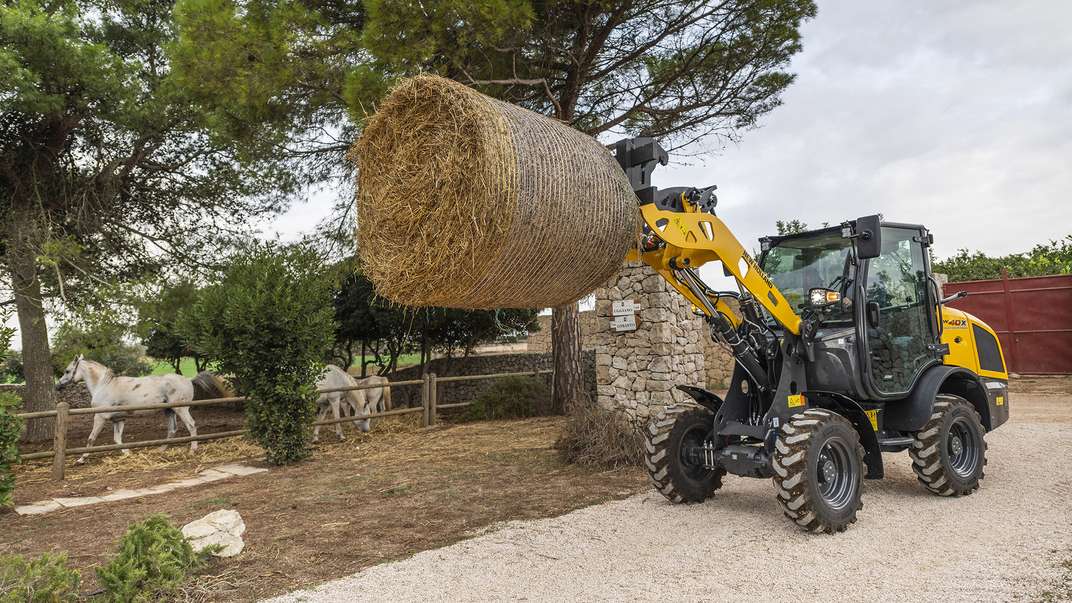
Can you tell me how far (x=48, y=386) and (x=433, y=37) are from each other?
8716 mm

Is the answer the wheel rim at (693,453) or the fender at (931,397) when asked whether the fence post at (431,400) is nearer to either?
the wheel rim at (693,453)

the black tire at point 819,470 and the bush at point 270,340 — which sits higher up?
the bush at point 270,340

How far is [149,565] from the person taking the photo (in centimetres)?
370

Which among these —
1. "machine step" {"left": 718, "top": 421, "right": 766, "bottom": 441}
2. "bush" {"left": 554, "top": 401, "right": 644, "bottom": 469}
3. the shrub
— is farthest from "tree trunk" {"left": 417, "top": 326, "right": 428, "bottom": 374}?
"machine step" {"left": 718, "top": 421, "right": 766, "bottom": 441}

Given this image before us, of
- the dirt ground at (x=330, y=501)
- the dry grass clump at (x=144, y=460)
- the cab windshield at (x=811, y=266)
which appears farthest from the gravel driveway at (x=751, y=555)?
the dry grass clump at (x=144, y=460)

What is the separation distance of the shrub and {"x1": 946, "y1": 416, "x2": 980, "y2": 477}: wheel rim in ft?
25.9

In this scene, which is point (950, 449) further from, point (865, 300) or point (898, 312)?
point (865, 300)

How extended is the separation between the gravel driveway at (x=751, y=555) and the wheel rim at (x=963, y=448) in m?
0.23

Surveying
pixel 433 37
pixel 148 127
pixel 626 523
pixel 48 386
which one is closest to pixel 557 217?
pixel 626 523

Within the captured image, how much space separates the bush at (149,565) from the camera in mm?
3551

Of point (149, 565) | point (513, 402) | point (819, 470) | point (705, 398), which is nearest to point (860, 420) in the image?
point (819, 470)

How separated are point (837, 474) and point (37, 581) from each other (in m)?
4.66

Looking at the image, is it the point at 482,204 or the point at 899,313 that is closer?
the point at 482,204

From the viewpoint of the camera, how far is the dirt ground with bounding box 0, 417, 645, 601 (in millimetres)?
4371
